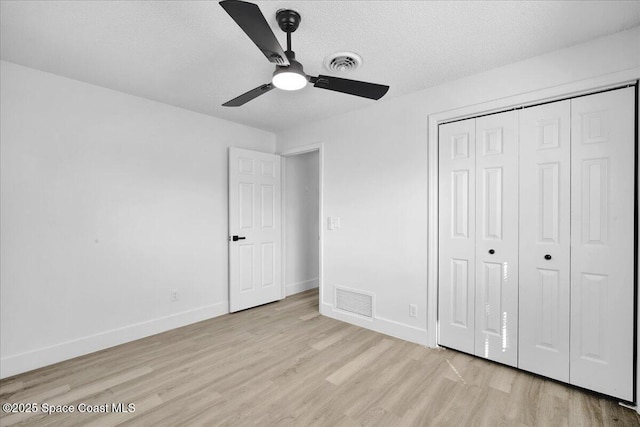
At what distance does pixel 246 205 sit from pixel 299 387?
2.35 meters

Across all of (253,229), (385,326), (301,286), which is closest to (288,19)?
(253,229)

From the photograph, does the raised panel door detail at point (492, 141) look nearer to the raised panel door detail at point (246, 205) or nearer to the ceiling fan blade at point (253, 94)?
the ceiling fan blade at point (253, 94)

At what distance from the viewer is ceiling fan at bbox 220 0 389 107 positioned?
4.08ft

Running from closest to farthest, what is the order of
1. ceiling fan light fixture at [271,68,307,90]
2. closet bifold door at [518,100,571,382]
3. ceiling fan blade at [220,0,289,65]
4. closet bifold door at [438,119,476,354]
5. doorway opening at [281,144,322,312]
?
ceiling fan blade at [220,0,289,65] → ceiling fan light fixture at [271,68,307,90] → closet bifold door at [518,100,571,382] → closet bifold door at [438,119,476,354] → doorway opening at [281,144,322,312]

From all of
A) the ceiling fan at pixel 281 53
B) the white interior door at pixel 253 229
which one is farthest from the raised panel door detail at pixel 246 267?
the ceiling fan at pixel 281 53

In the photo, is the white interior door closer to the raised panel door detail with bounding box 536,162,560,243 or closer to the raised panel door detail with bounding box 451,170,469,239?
the raised panel door detail with bounding box 451,170,469,239

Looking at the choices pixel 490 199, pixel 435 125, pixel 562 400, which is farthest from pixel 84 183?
pixel 562 400

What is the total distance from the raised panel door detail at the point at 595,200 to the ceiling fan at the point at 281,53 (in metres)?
1.57

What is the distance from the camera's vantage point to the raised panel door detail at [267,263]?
4.00 metres

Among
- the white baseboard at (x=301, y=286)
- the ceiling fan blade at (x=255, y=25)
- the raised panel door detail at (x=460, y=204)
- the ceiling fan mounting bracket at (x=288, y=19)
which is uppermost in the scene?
the ceiling fan mounting bracket at (x=288, y=19)

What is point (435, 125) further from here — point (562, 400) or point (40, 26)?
point (40, 26)

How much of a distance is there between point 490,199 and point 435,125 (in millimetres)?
839

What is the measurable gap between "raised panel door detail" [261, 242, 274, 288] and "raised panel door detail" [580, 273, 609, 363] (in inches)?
128

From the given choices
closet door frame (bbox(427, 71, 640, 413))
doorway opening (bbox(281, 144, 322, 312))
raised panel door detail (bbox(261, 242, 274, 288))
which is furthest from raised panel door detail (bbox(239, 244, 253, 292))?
closet door frame (bbox(427, 71, 640, 413))
